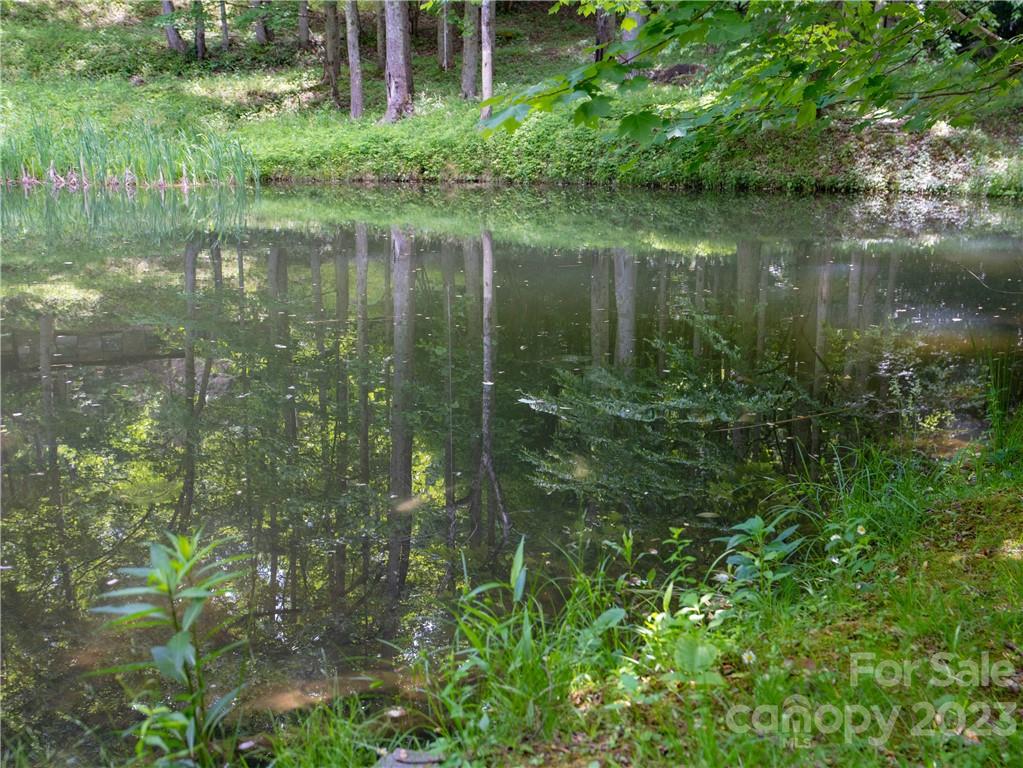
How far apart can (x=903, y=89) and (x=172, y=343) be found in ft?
17.2

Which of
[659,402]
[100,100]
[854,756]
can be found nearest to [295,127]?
[100,100]

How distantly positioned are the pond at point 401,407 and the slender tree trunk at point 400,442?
19 millimetres

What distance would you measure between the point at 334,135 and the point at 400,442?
761 inches

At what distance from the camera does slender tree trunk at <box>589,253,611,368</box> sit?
21.4ft

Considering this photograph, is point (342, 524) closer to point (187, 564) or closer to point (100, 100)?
point (187, 564)

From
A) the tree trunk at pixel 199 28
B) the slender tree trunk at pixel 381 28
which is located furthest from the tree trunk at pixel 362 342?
the tree trunk at pixel 199 28

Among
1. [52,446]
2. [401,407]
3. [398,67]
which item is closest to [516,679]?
[401,407]

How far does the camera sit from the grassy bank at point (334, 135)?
17.5 m

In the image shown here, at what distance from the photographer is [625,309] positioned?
25.3 feet

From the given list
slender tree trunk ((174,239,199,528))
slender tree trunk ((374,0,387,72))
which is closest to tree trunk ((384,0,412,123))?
slender tree trunk ((374,0,387,72))

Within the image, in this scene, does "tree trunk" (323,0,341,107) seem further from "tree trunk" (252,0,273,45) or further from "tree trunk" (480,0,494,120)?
"tree trunk" (480,0,494,120)

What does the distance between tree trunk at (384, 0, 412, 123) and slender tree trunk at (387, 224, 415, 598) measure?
15.1 m

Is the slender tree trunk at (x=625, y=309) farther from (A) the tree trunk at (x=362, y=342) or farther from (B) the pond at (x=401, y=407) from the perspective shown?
(A) the tree trunk at (x=362, y=342)

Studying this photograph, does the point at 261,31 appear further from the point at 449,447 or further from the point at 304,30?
the point at 449,447
